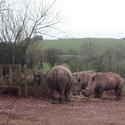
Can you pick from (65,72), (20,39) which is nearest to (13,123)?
(65,72)

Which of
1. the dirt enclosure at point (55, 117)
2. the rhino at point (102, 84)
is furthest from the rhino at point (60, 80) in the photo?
the rhino at point (102, 84)

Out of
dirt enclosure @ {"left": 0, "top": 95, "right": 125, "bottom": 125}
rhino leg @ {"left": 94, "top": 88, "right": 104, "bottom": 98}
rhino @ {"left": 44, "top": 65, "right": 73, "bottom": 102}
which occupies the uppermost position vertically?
rhino @ {"left": 44, "top": 65, "right": 73, "bottom": 102}

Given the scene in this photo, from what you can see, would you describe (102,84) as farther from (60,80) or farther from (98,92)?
(60,80)

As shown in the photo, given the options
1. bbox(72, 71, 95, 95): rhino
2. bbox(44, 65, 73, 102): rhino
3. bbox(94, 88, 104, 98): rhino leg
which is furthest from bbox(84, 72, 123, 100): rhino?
bbox(72, 71, 95, 95): rhino

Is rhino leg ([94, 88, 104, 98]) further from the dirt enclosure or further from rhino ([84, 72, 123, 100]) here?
the dirt enclosure

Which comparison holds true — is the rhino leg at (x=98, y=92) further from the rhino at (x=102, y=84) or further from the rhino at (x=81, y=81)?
the rhino at (x=81, y=81)

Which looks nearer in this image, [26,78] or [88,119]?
[88,119]

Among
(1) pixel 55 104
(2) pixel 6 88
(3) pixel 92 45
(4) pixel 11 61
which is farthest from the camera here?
(3) pixel 92 45

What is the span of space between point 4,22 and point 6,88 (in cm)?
536

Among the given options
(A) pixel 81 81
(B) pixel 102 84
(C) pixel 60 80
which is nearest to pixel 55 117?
(C) pixel 60 80

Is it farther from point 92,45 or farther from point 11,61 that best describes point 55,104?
point 92,45

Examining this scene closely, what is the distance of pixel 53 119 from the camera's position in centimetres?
786

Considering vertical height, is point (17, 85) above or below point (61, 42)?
below

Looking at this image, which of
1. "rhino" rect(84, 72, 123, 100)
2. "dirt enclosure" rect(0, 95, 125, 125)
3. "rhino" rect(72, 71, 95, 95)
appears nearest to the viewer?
"dirt enclosure" rect(0, 95, 125, 125)
